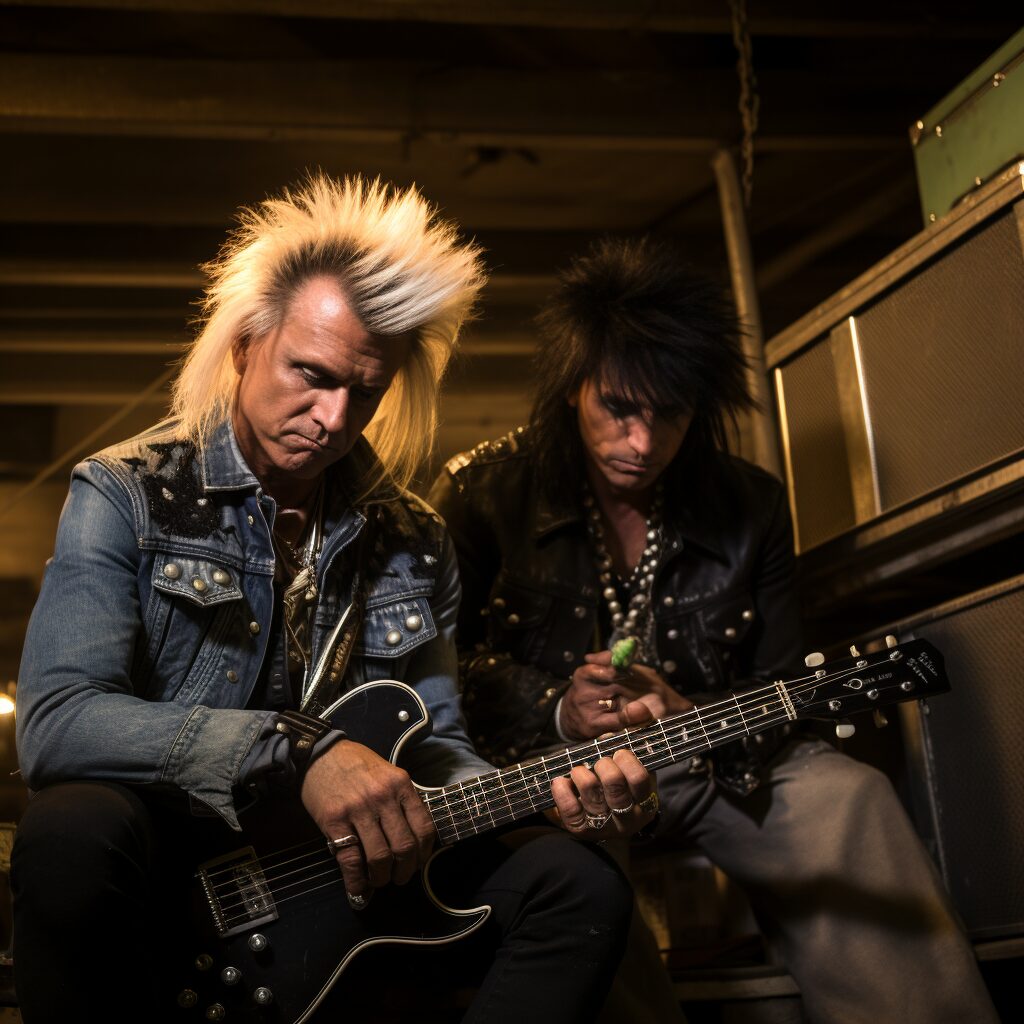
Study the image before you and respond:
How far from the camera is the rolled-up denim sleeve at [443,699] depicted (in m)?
2.22

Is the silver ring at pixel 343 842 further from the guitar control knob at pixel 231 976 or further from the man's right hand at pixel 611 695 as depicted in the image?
the man's right hand at pixel 611 695

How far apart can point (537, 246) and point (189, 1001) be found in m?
3.80

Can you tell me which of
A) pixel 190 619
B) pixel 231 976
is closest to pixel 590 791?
pixel 231 976

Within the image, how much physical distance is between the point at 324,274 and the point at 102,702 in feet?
2.86

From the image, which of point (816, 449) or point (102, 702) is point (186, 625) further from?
point (816, 449)

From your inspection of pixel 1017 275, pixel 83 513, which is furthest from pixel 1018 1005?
pixel 83 513

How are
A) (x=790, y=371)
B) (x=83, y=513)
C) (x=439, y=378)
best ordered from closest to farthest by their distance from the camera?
(x=83, y=513)
(x=439, y=378)
(x=790, y=371)

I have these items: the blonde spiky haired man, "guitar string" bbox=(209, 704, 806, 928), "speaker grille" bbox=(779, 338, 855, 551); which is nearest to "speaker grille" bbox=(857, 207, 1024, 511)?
"speaker grille" bbox=(779, 338, 855, 551)

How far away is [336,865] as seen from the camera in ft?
6.25

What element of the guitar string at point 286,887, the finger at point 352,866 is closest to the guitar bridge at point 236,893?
the guitar string at point 286,887

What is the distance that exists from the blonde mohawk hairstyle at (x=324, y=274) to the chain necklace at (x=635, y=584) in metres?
0.70

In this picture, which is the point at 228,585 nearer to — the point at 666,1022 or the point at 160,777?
the point at 160,777

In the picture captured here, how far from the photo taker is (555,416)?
2906 mm

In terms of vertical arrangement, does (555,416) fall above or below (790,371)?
Result: below
